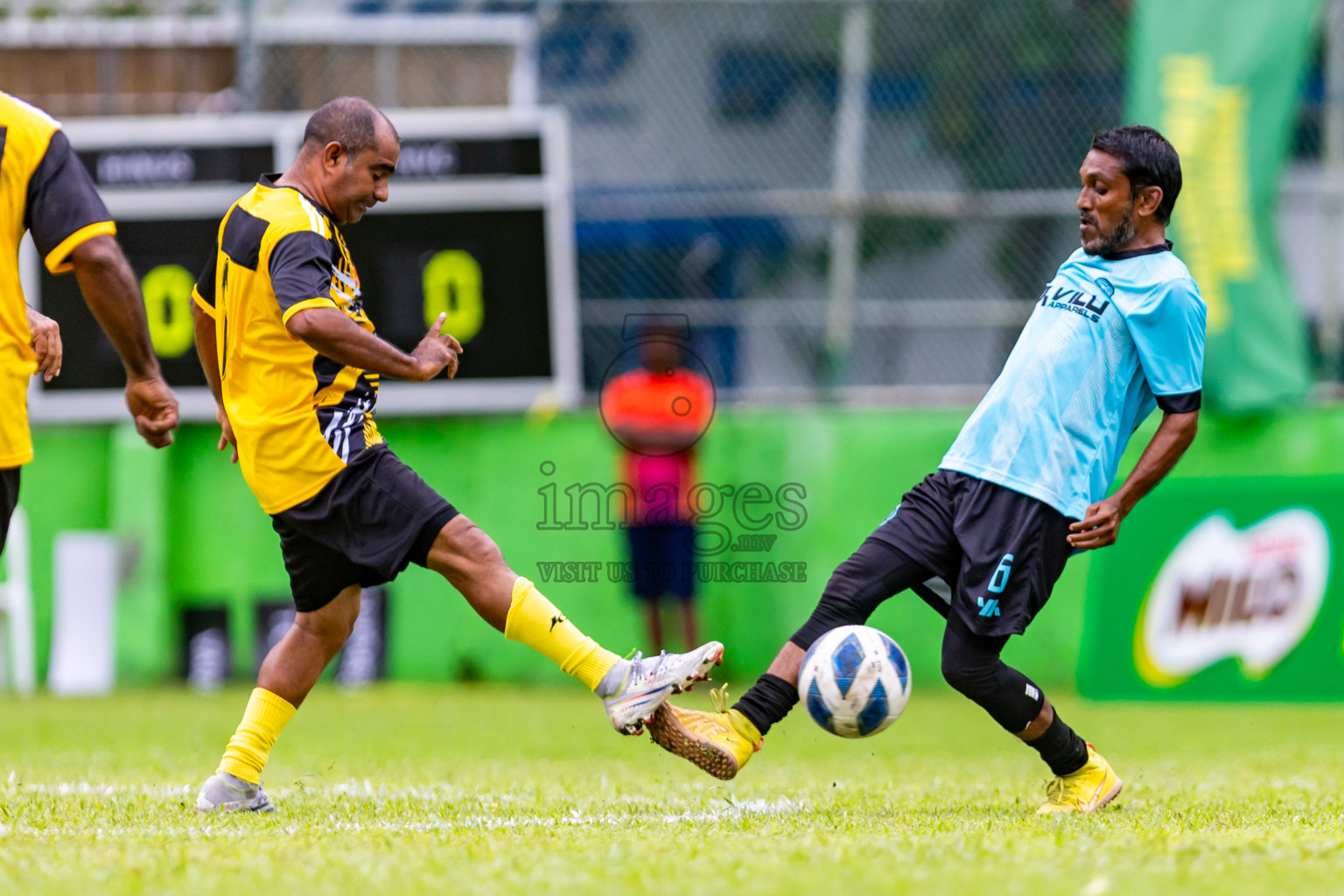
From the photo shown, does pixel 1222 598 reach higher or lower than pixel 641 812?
lower

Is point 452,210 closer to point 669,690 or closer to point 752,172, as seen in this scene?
point 752,172

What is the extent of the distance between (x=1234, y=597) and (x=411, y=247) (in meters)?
5.70

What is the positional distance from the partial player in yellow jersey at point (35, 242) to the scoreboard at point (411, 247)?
6249 mm

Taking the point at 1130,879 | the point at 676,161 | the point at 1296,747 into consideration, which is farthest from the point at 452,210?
the point at 1130,879

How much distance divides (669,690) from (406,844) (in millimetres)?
945

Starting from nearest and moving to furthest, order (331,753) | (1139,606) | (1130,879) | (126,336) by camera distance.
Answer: (1130,879), (126,336), (331,753), (1139,606)

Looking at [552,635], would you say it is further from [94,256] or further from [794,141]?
[794,141]

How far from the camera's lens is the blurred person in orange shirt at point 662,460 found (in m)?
10.7

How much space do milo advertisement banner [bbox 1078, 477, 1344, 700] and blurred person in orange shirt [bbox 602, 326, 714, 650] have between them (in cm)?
262

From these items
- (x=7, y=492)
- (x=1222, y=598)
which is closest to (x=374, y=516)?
(x=7, y=492)

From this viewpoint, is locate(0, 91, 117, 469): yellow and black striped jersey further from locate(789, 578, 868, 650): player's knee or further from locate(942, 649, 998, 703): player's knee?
locate(942, 649, 998, 703): player's knee

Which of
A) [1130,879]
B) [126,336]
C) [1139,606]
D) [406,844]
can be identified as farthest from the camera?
[1139,606]

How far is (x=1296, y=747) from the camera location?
7629 millimetres

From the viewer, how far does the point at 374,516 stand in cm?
482
